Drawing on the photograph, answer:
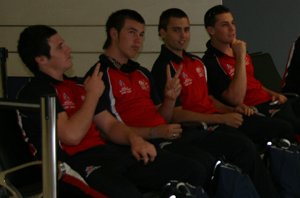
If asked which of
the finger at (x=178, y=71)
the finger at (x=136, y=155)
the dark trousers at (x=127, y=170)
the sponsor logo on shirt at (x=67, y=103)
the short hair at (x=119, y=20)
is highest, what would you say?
the short hair at (x=119, y=20)

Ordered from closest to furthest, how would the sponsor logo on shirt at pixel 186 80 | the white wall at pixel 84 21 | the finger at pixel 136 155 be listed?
the finger at pixel 136 155 → the sponsor logo on shirt at pixel 186 80 → the white wall at pixel 84 21

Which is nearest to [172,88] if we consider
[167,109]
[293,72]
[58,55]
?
[167,109]

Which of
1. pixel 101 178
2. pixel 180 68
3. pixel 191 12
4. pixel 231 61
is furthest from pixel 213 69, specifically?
pixel 101 178

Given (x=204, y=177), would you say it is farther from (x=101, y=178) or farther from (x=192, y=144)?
(x=101, y=178)

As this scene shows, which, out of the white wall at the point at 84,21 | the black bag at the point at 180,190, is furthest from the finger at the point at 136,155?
the white wall at the point at 84,21

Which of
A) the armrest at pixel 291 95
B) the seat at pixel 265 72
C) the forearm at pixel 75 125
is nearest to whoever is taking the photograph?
the forearm at pixel 75 125

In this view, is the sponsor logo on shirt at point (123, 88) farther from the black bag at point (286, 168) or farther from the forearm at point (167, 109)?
the black bag at point (286, 168)

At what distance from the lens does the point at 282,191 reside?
2619 millimetres

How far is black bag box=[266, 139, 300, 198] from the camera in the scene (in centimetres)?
259

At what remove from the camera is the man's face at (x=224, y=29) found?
301 centimetres

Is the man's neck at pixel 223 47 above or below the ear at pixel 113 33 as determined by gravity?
below

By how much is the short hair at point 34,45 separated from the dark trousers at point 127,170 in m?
0.43

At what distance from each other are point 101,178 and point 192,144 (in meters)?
0.70

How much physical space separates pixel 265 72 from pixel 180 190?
166 centimetres
